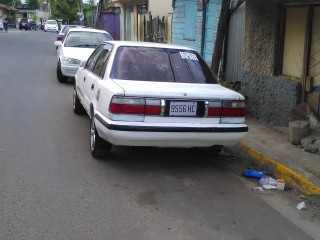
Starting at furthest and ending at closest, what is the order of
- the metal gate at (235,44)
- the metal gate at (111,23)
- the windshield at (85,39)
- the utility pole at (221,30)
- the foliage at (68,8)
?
the foliage at (68,8), the metal gate at (111,23), the windshield at (85,39), the metal gate at (235,44), the utility pole at (221,30)

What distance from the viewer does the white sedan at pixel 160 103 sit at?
5.21 m

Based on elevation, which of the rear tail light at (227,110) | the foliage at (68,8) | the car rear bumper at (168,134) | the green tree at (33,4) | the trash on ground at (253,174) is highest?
the green tree at (33,4)

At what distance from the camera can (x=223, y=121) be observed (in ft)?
18.1

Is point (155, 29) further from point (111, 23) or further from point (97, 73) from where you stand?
point (97, 73)

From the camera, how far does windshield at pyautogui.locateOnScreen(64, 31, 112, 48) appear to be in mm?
13492

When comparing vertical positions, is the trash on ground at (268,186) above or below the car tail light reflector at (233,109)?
below

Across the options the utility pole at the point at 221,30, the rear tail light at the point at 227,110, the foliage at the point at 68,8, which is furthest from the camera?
the foliage at the point at 68,8

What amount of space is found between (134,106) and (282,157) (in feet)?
7.21

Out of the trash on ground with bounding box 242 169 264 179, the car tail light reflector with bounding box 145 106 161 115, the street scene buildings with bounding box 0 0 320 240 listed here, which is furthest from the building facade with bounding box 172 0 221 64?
the car tail light reflector with bounding box 145 106 161 115

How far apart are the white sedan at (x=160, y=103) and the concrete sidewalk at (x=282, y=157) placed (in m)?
0.68

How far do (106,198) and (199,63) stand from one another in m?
2.48

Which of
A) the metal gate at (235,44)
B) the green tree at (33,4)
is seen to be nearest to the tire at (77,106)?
the metal gate at (235,44)

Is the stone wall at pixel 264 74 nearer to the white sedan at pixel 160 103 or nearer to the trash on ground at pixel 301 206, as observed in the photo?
the white sedan at pixel 160 103

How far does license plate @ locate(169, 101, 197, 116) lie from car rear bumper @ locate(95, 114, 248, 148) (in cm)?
17
